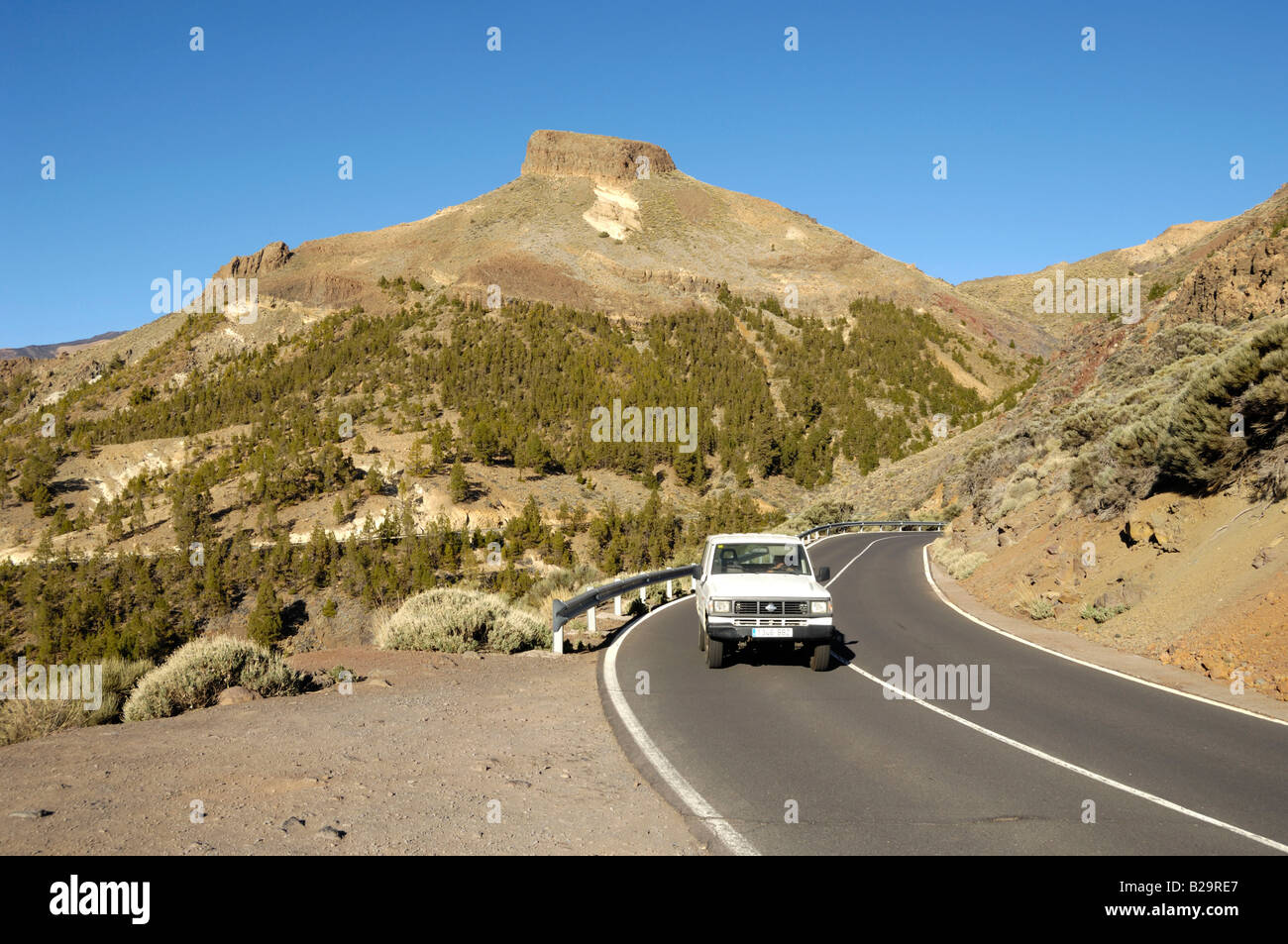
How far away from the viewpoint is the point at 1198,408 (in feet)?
46.4

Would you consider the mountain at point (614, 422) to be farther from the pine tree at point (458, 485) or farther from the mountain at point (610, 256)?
the pine tree at point (458, 485)

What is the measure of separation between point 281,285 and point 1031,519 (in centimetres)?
10395

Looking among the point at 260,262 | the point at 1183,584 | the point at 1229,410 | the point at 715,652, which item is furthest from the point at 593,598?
the point at 260,262

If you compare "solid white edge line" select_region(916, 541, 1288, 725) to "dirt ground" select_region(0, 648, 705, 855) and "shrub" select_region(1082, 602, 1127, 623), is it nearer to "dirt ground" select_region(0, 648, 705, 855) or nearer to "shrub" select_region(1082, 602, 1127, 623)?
"shrub" select_region(1082, 602, 1127, 623)

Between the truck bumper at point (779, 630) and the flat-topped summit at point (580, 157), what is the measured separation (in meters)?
126

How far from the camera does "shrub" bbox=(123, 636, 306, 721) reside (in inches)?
312

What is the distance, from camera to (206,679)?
28.2 feet

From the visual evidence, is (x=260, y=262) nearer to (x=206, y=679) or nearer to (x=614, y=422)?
(x=614, y=422)

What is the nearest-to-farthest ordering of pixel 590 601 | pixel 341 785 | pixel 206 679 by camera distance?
pixel 341 785, pixel 206 679, pixel 590 601

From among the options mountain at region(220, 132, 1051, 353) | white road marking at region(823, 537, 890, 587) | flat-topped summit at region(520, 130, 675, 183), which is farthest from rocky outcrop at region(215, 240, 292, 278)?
white road marking at region(823, 537, 890, 587)

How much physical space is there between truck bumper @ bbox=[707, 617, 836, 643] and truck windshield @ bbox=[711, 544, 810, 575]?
1.25 m

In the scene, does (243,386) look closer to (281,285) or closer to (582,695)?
(281,285)

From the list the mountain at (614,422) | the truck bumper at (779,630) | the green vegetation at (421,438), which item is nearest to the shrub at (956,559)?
the mountain at (614,422)

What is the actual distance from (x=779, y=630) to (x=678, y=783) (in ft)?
15.4
